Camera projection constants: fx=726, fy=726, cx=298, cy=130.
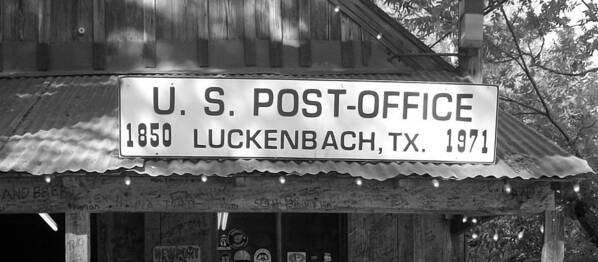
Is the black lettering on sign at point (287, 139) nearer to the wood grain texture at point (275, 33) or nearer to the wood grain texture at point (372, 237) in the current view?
the wood grain texture at point (275, 33)

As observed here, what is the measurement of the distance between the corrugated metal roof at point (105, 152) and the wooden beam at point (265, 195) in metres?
0.14

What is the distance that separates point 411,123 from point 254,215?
10.2 ft

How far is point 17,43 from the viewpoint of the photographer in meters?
8.72

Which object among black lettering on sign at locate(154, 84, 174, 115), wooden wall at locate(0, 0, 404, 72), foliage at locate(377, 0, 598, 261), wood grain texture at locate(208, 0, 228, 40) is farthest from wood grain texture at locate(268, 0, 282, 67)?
foliage at locate(377, 0, 598, 261)

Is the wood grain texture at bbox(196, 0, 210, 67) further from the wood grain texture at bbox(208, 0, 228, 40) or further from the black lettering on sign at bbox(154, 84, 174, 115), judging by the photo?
the black lettering on sign at bbox(154, 84, 174, 115)

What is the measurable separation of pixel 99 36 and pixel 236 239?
299 cm

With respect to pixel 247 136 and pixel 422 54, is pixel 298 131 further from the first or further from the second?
pixel 422 54

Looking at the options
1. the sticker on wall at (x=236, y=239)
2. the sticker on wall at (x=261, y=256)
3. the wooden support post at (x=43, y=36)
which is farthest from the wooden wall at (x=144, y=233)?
the wooden support post at (x=43, y=36)

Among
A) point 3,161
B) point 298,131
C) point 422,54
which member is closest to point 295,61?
point 422,54

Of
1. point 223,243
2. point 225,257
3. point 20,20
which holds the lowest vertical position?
point 225,257

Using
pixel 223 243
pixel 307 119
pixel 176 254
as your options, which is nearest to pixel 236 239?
pixel 223 243

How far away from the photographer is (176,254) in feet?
28.6

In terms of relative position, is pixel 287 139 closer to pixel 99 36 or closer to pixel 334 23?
pixel 334 23

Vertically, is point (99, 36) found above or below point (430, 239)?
above
